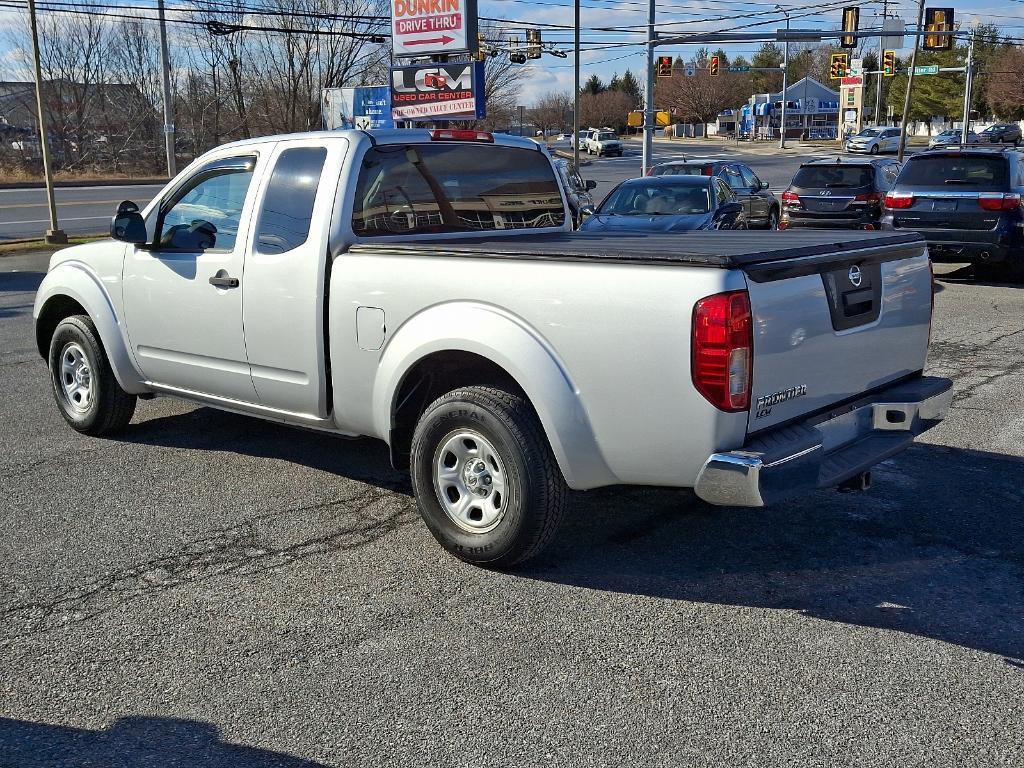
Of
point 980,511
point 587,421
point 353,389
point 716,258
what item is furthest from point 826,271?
point 353,389

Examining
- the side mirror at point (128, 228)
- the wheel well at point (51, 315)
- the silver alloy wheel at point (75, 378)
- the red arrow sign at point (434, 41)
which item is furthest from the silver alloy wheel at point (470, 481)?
the red arrow sign at point (434, 41)

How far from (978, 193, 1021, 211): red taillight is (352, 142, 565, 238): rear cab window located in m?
8.96

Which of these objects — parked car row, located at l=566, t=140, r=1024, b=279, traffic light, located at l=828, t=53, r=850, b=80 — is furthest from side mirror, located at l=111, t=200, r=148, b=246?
traffic light, located at l=828, t=53, r=850, b=80

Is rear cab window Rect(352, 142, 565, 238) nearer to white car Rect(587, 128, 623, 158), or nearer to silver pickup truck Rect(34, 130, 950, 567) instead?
silver pickup truck Rect(34, 130, 950, 567)

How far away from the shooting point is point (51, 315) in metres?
7.30

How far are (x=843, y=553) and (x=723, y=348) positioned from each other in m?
1.58

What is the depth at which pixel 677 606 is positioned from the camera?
4344mm

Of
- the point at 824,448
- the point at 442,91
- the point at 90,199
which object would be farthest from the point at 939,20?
the point at 824,448

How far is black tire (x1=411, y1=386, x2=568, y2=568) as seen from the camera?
4.41 meters

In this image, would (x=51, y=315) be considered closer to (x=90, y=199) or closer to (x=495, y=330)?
(x=495, y=330)

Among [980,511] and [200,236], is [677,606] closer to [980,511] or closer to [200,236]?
[980,511]

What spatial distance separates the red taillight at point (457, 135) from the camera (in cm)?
587

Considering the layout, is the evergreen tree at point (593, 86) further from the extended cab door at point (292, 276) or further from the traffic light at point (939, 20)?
the extended cab door at point (292, 276)

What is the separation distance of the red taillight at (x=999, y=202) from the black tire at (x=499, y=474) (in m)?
11.1
